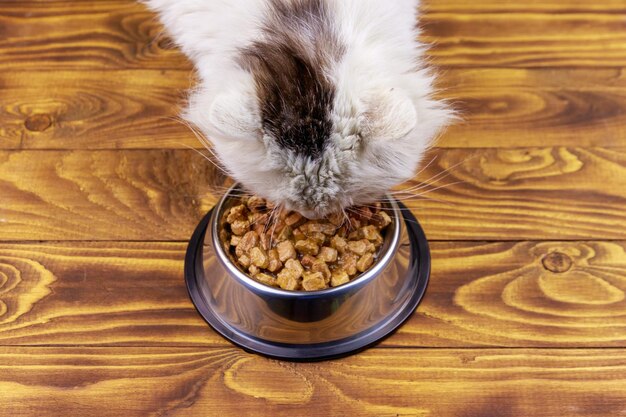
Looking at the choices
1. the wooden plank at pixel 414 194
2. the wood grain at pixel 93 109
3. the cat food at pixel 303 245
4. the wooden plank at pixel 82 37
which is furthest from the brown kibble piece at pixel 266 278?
the wooden plank at pixel 82 37

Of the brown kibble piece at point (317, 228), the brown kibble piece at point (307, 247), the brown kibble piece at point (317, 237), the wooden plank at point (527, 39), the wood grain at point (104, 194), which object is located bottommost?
the wood grain at point (104, 194)

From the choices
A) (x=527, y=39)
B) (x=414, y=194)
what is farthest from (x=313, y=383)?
(x=527, y=39)

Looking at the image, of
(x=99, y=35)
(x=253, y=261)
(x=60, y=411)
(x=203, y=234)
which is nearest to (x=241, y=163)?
(x=253, y=261)

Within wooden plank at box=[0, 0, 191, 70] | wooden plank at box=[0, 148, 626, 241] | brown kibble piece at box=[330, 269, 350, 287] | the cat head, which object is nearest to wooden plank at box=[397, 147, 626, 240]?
wooden plank at box=[0, 148, 626, 241]

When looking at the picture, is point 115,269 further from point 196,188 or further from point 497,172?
point 497,172

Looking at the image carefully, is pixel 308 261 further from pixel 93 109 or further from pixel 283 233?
pixel 93 109

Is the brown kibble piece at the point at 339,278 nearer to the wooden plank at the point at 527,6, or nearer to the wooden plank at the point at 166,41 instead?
the wooden plank at the point at 166,41
